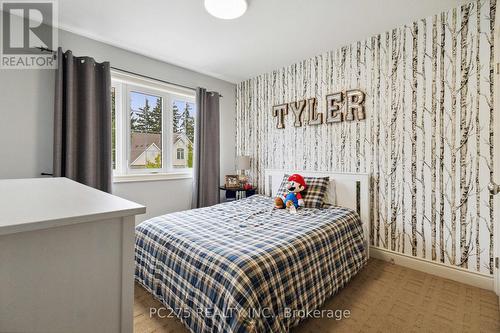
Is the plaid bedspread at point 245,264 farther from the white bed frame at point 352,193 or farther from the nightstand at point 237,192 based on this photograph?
the nightstand at point 237,192

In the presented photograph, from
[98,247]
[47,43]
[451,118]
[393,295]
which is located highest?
[47,43]

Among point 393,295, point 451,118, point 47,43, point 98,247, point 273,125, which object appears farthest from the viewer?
point 273,125

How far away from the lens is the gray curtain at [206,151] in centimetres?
356

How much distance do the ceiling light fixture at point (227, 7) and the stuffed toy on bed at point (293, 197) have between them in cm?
179

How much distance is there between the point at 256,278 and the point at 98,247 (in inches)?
34.0

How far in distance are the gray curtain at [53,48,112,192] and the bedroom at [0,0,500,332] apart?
2cm

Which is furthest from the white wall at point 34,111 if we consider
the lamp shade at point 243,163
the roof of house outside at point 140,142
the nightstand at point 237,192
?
the lamp shade at point 243,163

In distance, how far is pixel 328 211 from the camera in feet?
8.25

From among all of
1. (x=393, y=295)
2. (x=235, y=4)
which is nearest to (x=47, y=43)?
(x=235, y=4)

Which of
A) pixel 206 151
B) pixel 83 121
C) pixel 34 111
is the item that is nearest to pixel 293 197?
pixel 206 151

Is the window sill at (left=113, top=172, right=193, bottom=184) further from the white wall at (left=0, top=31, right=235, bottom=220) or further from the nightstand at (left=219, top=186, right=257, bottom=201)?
the nightstand at (left=219, top=186, right=257, bottom=201)

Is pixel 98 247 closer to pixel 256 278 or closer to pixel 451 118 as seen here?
pixel 256 278
